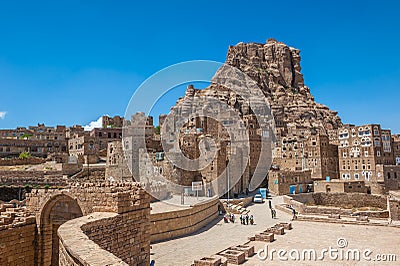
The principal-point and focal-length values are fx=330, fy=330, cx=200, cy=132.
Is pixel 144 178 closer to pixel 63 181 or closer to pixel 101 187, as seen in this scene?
pixel 63 181

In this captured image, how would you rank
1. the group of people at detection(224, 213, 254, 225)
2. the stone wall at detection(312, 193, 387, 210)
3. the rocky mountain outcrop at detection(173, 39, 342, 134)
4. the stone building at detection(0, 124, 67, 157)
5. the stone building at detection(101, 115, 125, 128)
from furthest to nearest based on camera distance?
the rocky mountain outcrop at detection(173, 39, 342, 134), the stone building at detection(101, 115, 125, 128), the stone building at detection(0, 124, 67, 157), the stone wall at detection(312, 193, 387, 210), the group of people at detection(224, 213, 254, 225)

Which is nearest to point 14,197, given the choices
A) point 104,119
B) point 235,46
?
point 104,119

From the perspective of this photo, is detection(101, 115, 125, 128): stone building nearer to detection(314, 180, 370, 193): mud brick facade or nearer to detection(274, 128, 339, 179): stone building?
detection(274, 128, 339, 179): stone building

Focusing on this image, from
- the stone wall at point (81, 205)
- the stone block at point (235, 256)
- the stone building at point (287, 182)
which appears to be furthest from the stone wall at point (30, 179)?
the stone building at point (287, 182)

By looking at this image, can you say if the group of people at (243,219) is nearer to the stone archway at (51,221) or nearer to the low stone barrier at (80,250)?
the stone archway at (51,221)

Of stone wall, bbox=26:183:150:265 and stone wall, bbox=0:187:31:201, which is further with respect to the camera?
stone wall, bbox=0:187:31:201

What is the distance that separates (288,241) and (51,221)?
13428 millimetres

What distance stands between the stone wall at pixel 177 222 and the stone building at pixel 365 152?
142 feet

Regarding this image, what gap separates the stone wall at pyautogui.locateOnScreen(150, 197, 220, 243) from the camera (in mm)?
20672

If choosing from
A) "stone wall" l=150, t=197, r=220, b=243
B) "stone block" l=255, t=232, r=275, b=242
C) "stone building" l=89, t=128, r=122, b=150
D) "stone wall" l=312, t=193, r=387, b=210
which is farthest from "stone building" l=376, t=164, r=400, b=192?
"stone building" l=89, t=128, r=122, b=150

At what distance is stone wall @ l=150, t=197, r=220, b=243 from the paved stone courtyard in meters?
0.60

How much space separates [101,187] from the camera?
34.7 feet

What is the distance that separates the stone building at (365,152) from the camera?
60.2 m

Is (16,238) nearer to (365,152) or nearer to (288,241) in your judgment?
(288,241)
